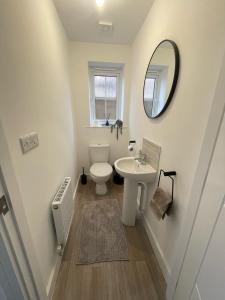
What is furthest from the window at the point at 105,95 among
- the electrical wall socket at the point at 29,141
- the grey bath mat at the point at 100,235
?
the electrical wall socket at the point at 29,141

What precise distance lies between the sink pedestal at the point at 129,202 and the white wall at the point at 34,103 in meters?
0.81

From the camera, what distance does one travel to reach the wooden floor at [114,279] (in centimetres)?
110

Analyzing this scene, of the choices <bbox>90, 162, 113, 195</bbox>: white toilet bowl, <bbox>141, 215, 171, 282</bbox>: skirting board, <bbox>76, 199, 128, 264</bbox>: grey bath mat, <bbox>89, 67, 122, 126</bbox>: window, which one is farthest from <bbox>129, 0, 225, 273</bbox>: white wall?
<bbox>89, 67, 122, 126</bbox>: window

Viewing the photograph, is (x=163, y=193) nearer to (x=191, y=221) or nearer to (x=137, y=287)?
(x=191, y=221)

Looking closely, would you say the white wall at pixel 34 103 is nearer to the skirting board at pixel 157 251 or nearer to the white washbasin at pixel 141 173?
the white washbasin at pixel 141 173

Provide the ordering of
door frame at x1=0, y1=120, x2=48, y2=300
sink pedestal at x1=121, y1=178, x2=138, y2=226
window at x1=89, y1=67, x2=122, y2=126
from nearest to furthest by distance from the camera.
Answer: door frame at x1=0, y1=120, x2=48, y2=300, sink pedestal at x1=121, y1=178, x2=138, y2=226, window at x1=89, y1=67, x2=122, y2=126

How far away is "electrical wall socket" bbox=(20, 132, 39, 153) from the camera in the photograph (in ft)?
2.52

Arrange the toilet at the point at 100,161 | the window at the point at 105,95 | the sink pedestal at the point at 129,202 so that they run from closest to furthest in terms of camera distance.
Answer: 1. the sink pedestal at the point at 129,202
2. the toilet at the point at 100,161
3. the window at the point at 105,95

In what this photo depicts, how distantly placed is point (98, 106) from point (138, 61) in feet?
3.62

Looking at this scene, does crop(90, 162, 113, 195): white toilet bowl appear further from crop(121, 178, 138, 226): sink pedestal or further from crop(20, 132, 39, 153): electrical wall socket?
crop(20, 132, 39, 153): electrical wall socket

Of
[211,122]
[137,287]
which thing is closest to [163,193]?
[211,122]

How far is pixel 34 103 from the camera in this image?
919mm

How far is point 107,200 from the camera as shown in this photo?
2.22 metres

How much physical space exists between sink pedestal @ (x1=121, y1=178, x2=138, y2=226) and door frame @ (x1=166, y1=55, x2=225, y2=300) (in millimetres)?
752
